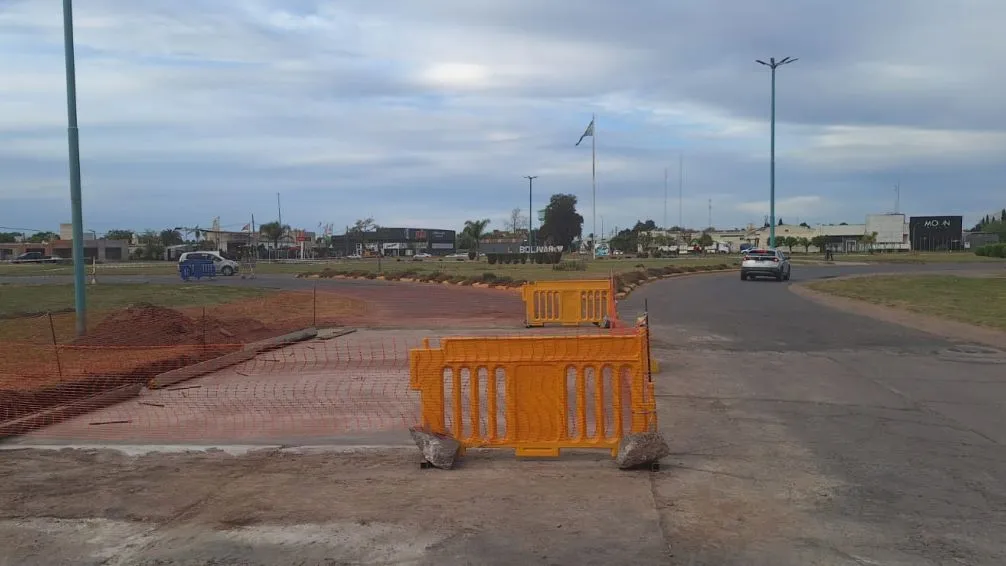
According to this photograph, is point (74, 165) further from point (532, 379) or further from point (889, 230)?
point (889, 230)

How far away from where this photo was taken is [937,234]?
134375 mm

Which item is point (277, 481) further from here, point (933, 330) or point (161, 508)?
point (933, 330)

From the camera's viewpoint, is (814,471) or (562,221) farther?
(562,221)

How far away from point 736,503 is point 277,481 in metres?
3.44

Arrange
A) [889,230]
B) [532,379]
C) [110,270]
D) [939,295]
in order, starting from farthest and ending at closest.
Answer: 1. [889,230]
2. [110,270]
3. [939,295]
4. [532,379]

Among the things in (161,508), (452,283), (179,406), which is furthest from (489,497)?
(452,283)

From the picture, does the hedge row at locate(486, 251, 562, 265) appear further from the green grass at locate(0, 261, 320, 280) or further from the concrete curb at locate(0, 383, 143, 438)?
the concrete curb at locate(0, 383, 143, 438)

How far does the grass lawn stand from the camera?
19797 mm

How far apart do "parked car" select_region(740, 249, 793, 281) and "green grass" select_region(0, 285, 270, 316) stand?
23600 millimetres

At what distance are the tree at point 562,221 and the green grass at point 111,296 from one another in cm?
10341

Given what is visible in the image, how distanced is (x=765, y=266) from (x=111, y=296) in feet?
95.4

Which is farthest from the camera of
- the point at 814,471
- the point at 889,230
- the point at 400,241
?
the point at 400,241

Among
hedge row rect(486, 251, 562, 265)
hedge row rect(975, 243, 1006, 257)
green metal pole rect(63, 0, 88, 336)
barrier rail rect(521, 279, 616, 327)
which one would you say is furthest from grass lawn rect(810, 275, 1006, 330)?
hedge row rect(975, 243, 1006, 257)

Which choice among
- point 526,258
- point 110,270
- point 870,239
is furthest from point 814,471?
point 870,239
